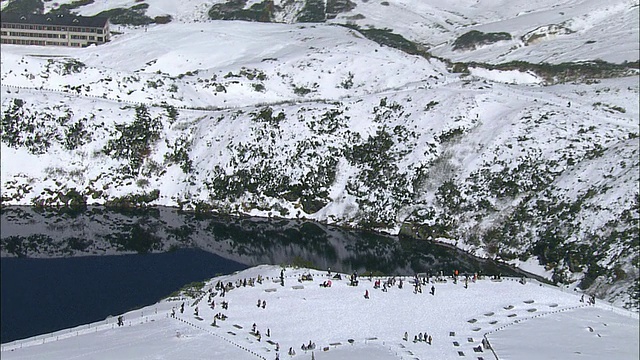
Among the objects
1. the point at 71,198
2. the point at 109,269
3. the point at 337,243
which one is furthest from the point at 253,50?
the point at 109,269

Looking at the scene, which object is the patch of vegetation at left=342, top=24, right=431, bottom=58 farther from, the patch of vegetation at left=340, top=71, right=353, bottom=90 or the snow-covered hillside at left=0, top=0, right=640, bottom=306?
the patch of vegetation at left=340, top=71, right=353, bottom=90

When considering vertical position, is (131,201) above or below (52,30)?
below

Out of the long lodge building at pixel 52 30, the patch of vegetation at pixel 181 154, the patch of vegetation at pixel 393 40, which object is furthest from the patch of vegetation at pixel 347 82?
the long lodge building at pixel 52 30

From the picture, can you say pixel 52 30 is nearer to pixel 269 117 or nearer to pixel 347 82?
pixel 269 117

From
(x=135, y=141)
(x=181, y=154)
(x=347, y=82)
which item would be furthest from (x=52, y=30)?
(x=347, y=82)

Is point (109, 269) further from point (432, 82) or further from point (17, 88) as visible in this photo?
point (432, 82)

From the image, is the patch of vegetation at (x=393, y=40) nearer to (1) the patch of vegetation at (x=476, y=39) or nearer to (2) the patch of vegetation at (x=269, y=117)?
(1) the patch of vegetation at (x=476, y=39)
